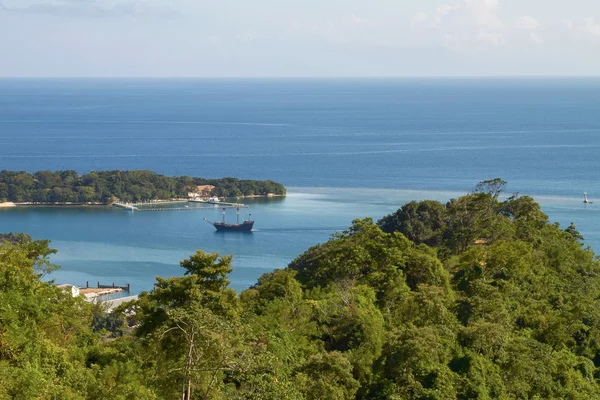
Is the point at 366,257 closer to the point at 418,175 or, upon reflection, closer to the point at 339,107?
the point at 418,175

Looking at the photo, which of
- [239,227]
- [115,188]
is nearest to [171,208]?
[115,188]

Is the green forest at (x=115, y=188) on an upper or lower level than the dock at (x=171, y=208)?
upper

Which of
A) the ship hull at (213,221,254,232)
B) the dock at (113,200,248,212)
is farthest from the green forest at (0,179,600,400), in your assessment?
the dock at (113,200,248,212)

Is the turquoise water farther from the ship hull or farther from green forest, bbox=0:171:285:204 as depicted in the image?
green forest, bbox=0:171:285:204

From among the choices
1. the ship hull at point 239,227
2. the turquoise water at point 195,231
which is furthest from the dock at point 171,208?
the ship hull at point 239,227

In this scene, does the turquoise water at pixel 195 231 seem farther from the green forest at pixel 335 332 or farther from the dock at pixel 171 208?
the green forest at pixel 335 332

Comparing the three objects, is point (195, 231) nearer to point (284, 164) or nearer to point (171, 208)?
point (171, 208)
